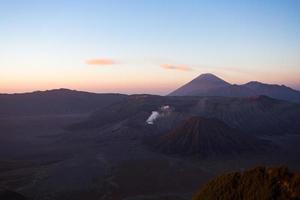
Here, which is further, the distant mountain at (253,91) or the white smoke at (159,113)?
the distant mountain at (253,91)

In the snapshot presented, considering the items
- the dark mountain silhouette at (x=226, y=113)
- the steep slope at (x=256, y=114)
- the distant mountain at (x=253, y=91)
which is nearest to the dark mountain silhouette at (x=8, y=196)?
the dark mountain silhouette at (x=226, y=113)

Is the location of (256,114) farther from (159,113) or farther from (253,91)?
(253,91)

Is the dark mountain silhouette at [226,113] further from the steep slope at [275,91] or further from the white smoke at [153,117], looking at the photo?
the steep slope at [275,91]

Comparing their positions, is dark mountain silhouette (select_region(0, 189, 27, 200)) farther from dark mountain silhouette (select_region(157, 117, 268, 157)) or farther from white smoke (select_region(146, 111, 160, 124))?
white smoke (select_region(146, 111, 160, 124))

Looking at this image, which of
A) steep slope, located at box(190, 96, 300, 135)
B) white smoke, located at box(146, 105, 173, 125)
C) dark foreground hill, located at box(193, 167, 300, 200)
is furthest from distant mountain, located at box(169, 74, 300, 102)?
dark foreground hill, located at box(193, 167, 300, 200)

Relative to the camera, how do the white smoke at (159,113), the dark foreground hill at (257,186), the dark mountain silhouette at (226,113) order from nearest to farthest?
the dark foreground hill at (257,186) → the dark mountain silhouette at (226,113) → the white smoke at (159,113)

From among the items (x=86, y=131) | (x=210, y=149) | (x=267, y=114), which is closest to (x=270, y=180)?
(x=210, y=149)
